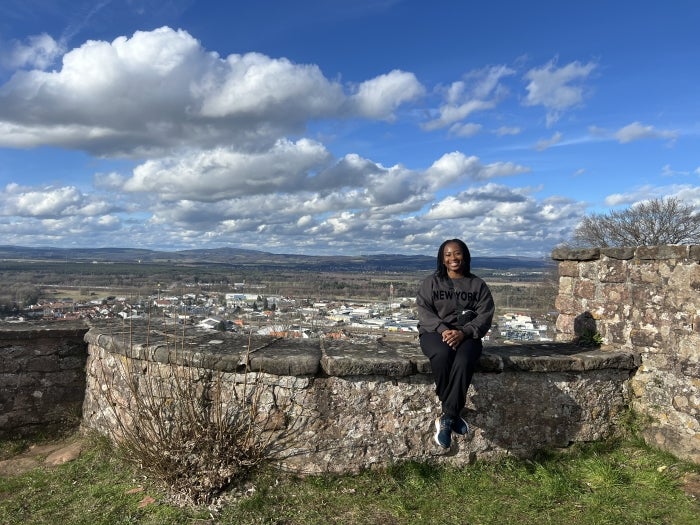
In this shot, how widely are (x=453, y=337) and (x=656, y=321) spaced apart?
2021mm

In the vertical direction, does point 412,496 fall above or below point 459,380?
below

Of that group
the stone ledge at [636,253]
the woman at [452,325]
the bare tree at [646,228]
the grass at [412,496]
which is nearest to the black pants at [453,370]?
the woman at [452,325]

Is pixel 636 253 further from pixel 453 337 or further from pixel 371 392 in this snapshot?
pixel 371 392

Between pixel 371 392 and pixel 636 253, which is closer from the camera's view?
pixel 371 392

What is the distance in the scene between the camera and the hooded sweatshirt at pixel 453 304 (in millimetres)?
3939

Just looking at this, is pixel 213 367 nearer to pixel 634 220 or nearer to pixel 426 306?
pixel 426 306

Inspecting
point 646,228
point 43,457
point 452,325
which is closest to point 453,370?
point 452,325

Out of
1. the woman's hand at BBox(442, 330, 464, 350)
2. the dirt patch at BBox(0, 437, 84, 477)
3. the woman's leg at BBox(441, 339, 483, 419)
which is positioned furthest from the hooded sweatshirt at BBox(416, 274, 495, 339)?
the dirt patch at BBox(0, 437, 84, 477)

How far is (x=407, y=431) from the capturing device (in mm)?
3861

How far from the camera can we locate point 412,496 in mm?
3547

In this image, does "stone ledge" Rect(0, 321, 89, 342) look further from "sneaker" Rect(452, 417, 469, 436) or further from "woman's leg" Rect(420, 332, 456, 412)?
"sneaker" Rect(452, 417, 469, 436)

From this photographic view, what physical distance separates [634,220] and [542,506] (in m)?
16.5

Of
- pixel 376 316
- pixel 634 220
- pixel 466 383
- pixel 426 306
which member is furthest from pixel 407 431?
pixel 634 220

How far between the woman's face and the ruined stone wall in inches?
64.0
